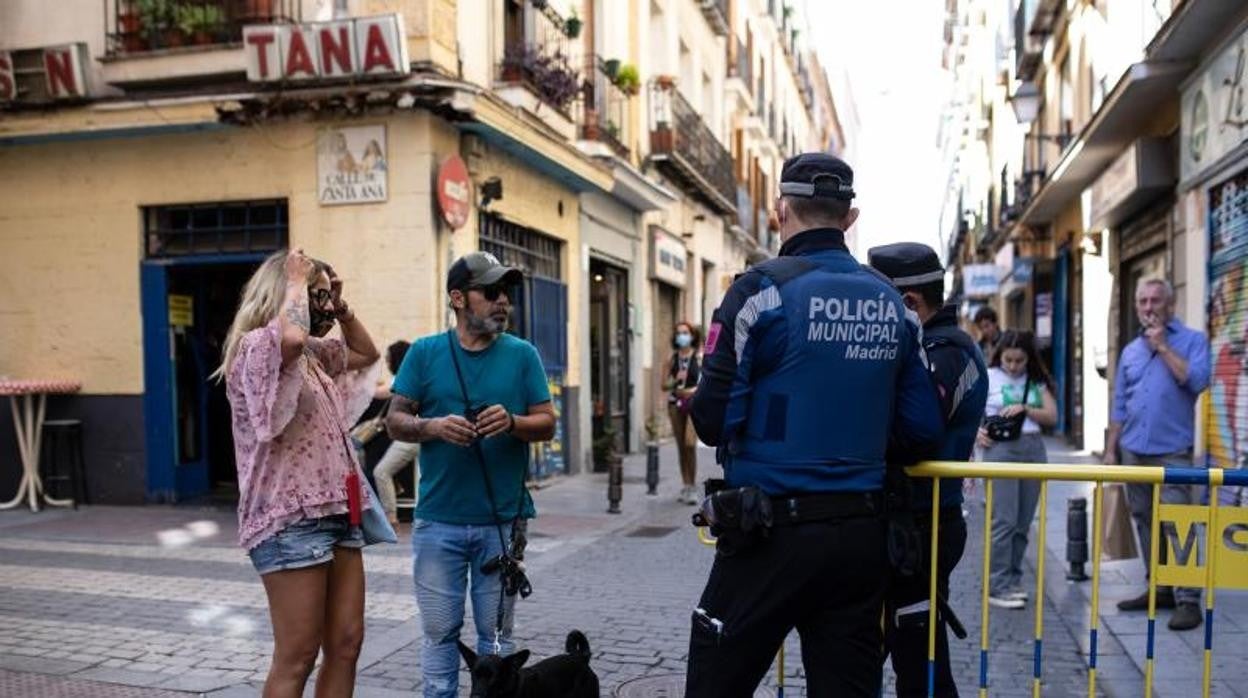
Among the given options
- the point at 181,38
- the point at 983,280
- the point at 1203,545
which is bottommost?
the point at 1203,545

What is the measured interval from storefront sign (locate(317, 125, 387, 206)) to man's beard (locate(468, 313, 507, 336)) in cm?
641

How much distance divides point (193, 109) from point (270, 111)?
0.79m

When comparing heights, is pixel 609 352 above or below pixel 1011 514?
above

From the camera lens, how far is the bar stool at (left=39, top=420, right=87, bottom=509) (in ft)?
35.0

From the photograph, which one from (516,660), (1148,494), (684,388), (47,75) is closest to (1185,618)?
(1148,494)

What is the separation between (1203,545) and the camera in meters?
3.53

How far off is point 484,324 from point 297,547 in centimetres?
104

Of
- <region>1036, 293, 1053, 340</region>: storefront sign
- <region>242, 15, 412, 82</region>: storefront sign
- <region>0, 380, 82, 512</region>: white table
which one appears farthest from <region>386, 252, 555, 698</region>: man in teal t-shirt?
<region>1036, 293, 1053, 340</region>: storefront sign

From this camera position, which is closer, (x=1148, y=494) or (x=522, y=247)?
(x=1148, y=494)

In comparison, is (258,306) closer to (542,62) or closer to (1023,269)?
(542,62)

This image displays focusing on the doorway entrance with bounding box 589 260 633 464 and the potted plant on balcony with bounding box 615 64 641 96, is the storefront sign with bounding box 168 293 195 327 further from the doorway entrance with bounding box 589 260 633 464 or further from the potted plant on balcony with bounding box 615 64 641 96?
the potted plant on balcony with bounding box 615 64 641 96

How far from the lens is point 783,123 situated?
3503 centimetres

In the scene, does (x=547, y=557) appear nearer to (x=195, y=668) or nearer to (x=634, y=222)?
(x=195, y=668)

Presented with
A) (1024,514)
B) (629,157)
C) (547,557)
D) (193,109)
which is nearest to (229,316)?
(193,109)
